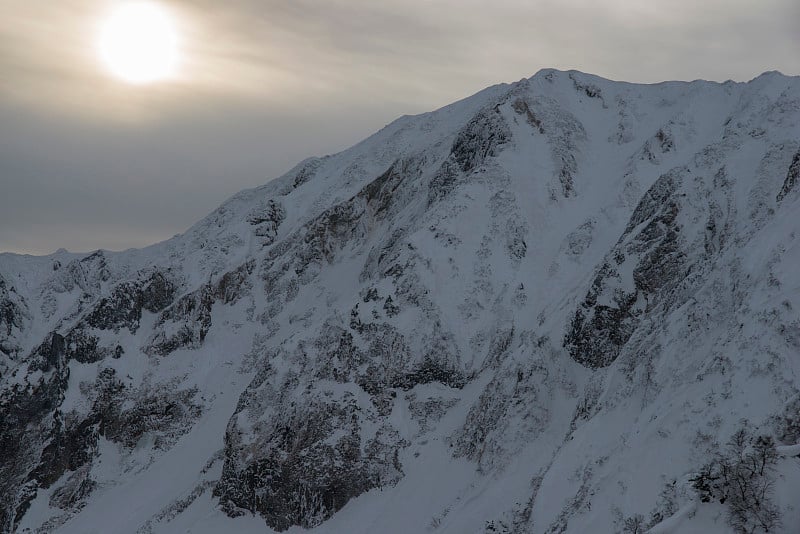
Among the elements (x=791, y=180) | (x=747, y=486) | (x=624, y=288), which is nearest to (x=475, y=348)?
(x=624, y=288)

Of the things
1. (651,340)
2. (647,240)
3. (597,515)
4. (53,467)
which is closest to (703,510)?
(597,515)

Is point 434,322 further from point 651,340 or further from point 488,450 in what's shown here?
point 651,340

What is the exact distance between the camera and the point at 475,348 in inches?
2277

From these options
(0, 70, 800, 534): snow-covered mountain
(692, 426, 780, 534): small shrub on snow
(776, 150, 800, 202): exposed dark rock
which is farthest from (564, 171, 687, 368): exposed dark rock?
(692, 426, 780, 534): small shrub on snow

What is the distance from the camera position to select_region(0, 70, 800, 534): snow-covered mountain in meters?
31.4

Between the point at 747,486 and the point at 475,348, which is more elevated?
the point at 475,348

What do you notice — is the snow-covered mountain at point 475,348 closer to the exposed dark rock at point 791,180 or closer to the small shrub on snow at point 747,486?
the small shrub on snow at point 747,486

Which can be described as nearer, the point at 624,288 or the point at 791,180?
the point at 791,180

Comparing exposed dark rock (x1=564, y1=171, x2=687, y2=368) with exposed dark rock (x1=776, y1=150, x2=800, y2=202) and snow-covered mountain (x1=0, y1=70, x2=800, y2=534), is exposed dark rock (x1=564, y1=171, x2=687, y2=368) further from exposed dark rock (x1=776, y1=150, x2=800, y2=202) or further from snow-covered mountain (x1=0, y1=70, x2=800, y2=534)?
exposed dark rock (x1=776, y1=150, x2=800, y2=202)

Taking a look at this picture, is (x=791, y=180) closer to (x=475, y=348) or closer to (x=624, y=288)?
(x=624, y=288)

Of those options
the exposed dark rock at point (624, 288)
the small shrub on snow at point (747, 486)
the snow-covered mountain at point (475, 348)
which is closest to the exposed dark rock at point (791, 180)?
the snow-covered mountain at point (475, 348)

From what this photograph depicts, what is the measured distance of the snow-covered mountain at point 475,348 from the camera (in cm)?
3138

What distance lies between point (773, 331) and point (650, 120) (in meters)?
53.2

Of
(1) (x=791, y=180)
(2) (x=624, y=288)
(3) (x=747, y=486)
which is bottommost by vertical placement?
(3) (x=747, y=486)
